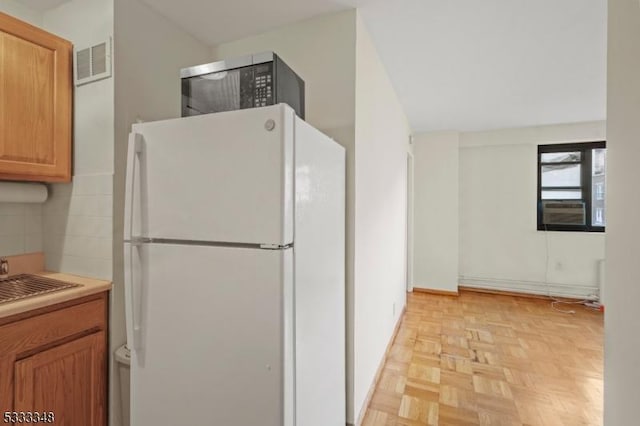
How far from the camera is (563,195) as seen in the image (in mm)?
4406

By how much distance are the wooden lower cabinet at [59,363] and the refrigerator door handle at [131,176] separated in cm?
57

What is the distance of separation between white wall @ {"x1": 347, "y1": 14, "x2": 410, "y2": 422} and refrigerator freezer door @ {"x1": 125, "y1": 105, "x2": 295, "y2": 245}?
863mm

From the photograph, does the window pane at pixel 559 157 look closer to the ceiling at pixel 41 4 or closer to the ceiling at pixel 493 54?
the ceiling at pixel 493 54

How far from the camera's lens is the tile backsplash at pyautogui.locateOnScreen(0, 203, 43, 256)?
1.66 meters

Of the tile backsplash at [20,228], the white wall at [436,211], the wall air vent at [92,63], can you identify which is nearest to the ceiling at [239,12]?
the wall air vent at [92,63]

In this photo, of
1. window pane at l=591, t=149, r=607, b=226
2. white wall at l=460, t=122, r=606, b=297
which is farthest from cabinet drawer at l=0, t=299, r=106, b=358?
window pane at l=591, t=149, r=607, b=226

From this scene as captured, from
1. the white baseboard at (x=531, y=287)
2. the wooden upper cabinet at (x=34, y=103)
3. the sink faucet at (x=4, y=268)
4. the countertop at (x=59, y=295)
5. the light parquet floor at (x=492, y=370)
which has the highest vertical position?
the wooden upper cabinet at (x=34, y=103)

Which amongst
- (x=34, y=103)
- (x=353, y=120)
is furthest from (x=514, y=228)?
(x=34, y=103)

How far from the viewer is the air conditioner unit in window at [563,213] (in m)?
4.26

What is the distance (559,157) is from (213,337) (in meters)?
5.19

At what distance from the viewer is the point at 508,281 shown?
4590mm

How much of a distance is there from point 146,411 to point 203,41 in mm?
2127

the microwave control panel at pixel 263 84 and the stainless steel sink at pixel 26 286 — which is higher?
the microwave control panel at pixel 263 84

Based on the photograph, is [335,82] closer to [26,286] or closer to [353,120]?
[353,120]
